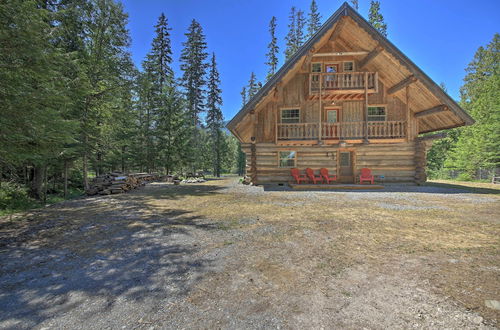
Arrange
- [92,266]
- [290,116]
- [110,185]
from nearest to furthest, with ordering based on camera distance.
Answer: [92,266] → [110,185] → [290,116]

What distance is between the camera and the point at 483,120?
2297 cm

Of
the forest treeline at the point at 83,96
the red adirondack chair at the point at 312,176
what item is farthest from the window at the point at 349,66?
the forest treeline at the point at 83,96

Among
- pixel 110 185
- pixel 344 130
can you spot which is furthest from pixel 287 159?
pixel 110 185

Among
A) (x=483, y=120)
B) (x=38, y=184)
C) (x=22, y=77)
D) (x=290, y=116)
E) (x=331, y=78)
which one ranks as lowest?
(x=38, y=184)

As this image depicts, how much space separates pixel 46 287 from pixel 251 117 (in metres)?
13.1

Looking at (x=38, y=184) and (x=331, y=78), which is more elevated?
(x=331, y=78)

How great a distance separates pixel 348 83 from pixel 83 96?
16.1m

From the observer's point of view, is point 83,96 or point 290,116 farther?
point 290,116

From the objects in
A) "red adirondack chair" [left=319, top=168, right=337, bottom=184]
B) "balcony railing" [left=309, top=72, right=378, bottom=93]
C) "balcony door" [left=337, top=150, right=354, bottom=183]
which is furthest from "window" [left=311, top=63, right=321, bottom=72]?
"red adirondack chair" [left=319, top=168, right=337, bottom=184]

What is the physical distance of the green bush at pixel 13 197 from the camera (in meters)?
8.11

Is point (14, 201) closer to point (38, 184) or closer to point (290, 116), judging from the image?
point (38, 184)

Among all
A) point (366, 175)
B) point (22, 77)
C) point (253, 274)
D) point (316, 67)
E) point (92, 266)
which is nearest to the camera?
point (253, 274)

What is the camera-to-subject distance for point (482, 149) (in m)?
21.6

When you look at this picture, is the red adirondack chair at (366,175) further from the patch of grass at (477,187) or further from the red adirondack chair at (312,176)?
the patch of grass at (477,187)
